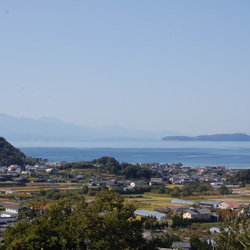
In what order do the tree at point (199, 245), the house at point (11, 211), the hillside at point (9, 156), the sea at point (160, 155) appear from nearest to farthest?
the tree at point (199, 245) → the house at point (11, 211) → the hillside at point (9, 156) → the sea at point (160, 155)

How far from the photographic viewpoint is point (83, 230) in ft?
29.5

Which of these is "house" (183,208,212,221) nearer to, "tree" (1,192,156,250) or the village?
the village

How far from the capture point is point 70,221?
30.5 ft

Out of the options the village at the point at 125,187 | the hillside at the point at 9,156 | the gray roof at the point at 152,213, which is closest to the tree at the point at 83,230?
the village at the point at 125,187

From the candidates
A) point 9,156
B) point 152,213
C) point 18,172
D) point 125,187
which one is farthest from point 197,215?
point 9,156

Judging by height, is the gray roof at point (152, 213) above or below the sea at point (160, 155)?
below

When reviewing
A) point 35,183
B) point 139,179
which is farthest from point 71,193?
point 139,179

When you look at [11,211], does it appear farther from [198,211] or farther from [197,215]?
[198,211]

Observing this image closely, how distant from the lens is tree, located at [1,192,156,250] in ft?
28.4

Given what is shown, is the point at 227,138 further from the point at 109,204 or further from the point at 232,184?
the point at 109,204

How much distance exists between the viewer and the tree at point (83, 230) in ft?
28.4

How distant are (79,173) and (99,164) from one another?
5031mm

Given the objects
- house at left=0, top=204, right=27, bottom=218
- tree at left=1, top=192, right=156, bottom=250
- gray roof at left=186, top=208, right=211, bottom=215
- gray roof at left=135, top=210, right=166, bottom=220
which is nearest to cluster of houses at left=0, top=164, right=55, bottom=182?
house at left=0, top=204, right=27, bottom=218

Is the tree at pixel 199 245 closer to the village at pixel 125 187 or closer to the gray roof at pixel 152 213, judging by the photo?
the village at pixel 125 187
